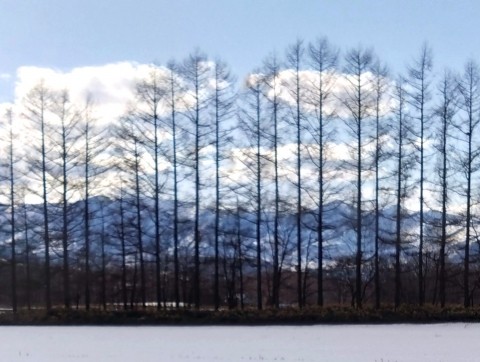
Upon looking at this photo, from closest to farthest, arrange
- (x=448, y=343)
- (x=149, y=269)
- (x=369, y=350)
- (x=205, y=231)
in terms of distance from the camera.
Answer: (x=369, y=350), (x=448, y=343), (x=205, y=231), (x=149, y=269)

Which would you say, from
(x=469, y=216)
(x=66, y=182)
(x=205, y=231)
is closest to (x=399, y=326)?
(x=469, y=216)

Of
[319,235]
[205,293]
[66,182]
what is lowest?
[205,293]

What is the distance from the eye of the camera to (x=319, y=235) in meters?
34.4

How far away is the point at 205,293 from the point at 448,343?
41.1 metres

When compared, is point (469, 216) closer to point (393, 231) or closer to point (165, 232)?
point (393, 231)

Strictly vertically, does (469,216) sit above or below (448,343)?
above

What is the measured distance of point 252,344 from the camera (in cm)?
2072

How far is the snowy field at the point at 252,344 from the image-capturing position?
672 inches

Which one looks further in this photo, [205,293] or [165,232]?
[205,293]

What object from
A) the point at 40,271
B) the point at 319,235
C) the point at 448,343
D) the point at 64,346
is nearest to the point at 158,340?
the point at 64,346

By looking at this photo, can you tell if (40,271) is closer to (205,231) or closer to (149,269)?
(149,269)

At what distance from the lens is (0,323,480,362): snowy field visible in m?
17.1

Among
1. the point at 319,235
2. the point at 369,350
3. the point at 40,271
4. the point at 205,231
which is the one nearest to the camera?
the point at 369,350

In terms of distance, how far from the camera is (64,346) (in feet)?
68.4
